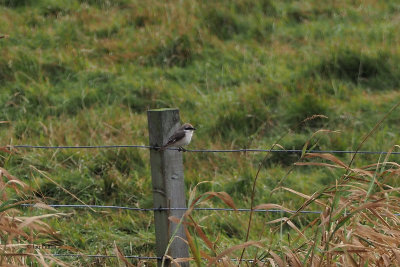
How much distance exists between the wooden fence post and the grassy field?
3.23 ft

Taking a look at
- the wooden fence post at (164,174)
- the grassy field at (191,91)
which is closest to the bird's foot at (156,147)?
the wooden fence post at (164,174)

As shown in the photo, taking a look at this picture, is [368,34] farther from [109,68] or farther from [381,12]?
[109,68]

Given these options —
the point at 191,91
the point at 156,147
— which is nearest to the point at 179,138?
the point at 156,147

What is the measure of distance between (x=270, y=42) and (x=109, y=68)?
2475 millimetres

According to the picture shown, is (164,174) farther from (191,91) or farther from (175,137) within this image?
(191,91)

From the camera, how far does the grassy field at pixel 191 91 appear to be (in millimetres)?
5930

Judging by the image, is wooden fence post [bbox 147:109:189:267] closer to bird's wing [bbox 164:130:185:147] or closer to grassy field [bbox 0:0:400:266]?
bird's wing [bbox 164:130:185:147]

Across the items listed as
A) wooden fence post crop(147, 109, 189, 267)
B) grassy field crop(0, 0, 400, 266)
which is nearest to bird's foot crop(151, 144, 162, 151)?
wooden fence post crop(147, 109, 189, 267)

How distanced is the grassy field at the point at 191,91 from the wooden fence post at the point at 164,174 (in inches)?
38.8

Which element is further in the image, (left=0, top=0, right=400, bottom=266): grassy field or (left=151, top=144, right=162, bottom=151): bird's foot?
(left=0, top=0, right=400, bottom=266): grassy field

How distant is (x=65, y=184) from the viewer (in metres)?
6.00

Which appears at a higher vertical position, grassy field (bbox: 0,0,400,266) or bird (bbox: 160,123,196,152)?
bird (bbox: 160,123,196,152)

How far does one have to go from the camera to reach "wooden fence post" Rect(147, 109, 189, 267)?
340 cm

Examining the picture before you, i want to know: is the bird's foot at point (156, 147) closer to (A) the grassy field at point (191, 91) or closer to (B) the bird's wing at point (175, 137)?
(B) the bird's wing at point (175, 137)
